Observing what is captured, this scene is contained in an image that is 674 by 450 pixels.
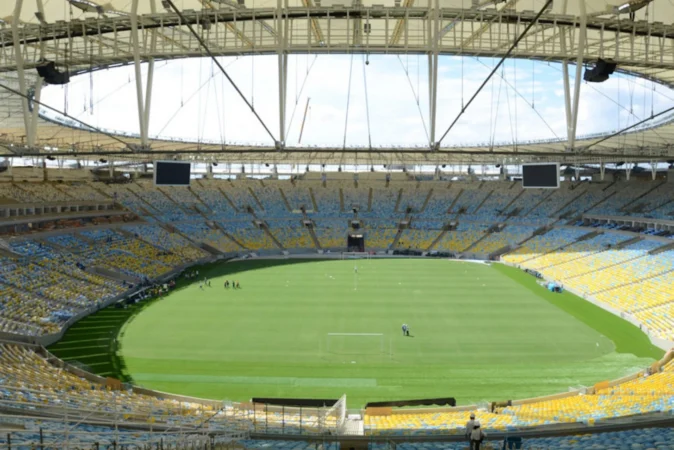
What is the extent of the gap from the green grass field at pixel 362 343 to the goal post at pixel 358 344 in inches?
3.2

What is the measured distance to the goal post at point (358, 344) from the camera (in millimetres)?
20781

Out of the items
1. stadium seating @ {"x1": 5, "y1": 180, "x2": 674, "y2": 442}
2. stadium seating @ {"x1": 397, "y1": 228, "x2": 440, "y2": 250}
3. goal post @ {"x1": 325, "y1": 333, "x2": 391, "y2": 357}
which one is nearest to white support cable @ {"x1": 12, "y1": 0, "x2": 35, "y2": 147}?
stadium seating @ {"x1": 5, "y1": 180, "x2": 674, "y2": 442}

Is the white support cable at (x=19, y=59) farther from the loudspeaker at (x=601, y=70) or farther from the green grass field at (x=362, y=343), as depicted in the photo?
the loudspeaker at (x=601, y=70)

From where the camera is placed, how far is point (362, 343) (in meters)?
21.9

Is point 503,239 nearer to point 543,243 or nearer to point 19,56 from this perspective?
point 543,243

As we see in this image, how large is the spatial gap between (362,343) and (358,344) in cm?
21

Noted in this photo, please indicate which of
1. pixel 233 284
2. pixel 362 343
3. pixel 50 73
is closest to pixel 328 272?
pixel 233 284

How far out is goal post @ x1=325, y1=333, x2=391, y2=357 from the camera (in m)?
20.8

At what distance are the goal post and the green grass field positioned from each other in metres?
0.08

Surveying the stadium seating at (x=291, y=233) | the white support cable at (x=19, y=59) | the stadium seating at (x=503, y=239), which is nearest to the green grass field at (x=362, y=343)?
the white support cable at (x=19, y=59)

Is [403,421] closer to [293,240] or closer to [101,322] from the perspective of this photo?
[101,322]

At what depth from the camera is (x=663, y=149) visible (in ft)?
97.7

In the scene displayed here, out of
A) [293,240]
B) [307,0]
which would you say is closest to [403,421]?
[307,0]

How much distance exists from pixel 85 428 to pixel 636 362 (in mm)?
18170
